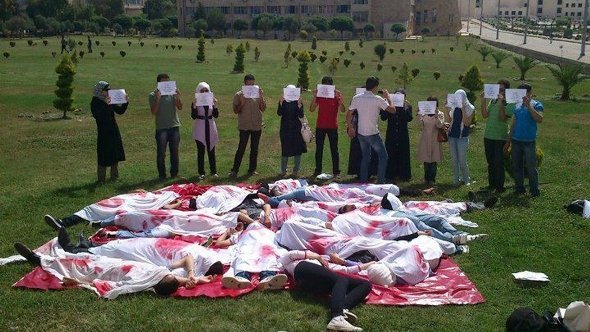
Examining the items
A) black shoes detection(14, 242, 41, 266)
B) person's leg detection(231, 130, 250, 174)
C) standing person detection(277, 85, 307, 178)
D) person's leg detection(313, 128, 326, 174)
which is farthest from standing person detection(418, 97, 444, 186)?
black shoes detection(14, 242, 41, 266)

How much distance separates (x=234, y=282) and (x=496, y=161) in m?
5.85

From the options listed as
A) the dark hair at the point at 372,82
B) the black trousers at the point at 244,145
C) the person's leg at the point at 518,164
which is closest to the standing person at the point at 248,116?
the black trousers at the point at 244,145

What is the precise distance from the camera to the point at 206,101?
11.8m

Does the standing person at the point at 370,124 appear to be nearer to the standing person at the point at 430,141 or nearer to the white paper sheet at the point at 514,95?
the standing person at the point at 430,141

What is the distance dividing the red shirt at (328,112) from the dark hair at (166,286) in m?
6.07

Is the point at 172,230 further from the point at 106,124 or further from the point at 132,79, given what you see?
the point at 132,79

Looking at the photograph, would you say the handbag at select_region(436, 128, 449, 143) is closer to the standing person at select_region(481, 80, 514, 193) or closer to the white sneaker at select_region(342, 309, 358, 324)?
the standing person at select_region(481, 80, 514, 193)

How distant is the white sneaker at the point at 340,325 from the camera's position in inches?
225

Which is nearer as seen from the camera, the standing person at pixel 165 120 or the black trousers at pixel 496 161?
the black trousers at pixel 496 161

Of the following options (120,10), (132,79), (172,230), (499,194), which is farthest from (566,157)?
(120,10)

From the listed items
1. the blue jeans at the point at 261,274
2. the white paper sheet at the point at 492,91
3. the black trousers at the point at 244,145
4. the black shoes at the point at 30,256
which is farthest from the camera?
the black trousers at the point at 244,145

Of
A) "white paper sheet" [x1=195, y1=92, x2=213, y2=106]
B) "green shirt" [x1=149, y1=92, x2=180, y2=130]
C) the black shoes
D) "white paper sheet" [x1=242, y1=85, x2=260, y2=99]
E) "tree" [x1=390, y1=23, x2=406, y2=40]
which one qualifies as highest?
"tree" [x1=390, y1=23, x2=406, y2=40]

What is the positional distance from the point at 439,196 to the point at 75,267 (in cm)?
611

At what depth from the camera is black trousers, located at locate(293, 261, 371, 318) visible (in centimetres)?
605
